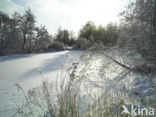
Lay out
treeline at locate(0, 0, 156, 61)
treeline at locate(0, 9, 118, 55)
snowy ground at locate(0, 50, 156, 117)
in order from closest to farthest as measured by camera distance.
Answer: snowy ground at locate(0, 50, 156, 117) → treeline at locate(0, 0, 156, 61) → treeline at locate(0, 9, 118, 55)

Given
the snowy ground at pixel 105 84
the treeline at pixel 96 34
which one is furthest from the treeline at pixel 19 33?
the snowy ground at pixel 105 84

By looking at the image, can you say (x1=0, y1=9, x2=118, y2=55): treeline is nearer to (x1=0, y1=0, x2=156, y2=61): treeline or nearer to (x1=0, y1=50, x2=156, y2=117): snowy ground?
(x1=0, y1=0, x2=156, y2=61): treeline

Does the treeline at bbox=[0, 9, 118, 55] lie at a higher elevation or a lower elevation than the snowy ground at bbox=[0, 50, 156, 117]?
higher

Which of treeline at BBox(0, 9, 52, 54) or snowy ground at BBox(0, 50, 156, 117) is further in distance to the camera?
treeline at BBox(0, 9, 52, 54)

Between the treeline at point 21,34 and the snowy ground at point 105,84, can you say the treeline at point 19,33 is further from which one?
the snowy ground at point 105,84

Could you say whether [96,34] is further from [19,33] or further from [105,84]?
[105,84]

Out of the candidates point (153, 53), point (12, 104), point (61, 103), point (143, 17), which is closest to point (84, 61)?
point (61, 103)

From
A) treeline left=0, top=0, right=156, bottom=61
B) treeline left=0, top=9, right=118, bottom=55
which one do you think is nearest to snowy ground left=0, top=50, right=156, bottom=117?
treeline left=0, top=0, right=156, bottom=61

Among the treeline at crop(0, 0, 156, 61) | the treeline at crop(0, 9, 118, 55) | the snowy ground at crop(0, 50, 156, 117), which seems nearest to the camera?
the snowy ground at crop(0, 50, 156, 117)

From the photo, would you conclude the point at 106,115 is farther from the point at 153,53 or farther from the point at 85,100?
the point at 153,53

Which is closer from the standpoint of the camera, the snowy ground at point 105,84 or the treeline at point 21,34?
the snowy ground at point 105,84

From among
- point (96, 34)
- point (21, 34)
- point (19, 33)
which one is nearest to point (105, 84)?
point (19, 33)

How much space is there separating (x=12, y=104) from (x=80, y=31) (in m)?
14.0

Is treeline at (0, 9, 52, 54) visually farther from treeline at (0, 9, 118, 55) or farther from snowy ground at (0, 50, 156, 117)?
snowy ground at (0, 50, 156, 117)
